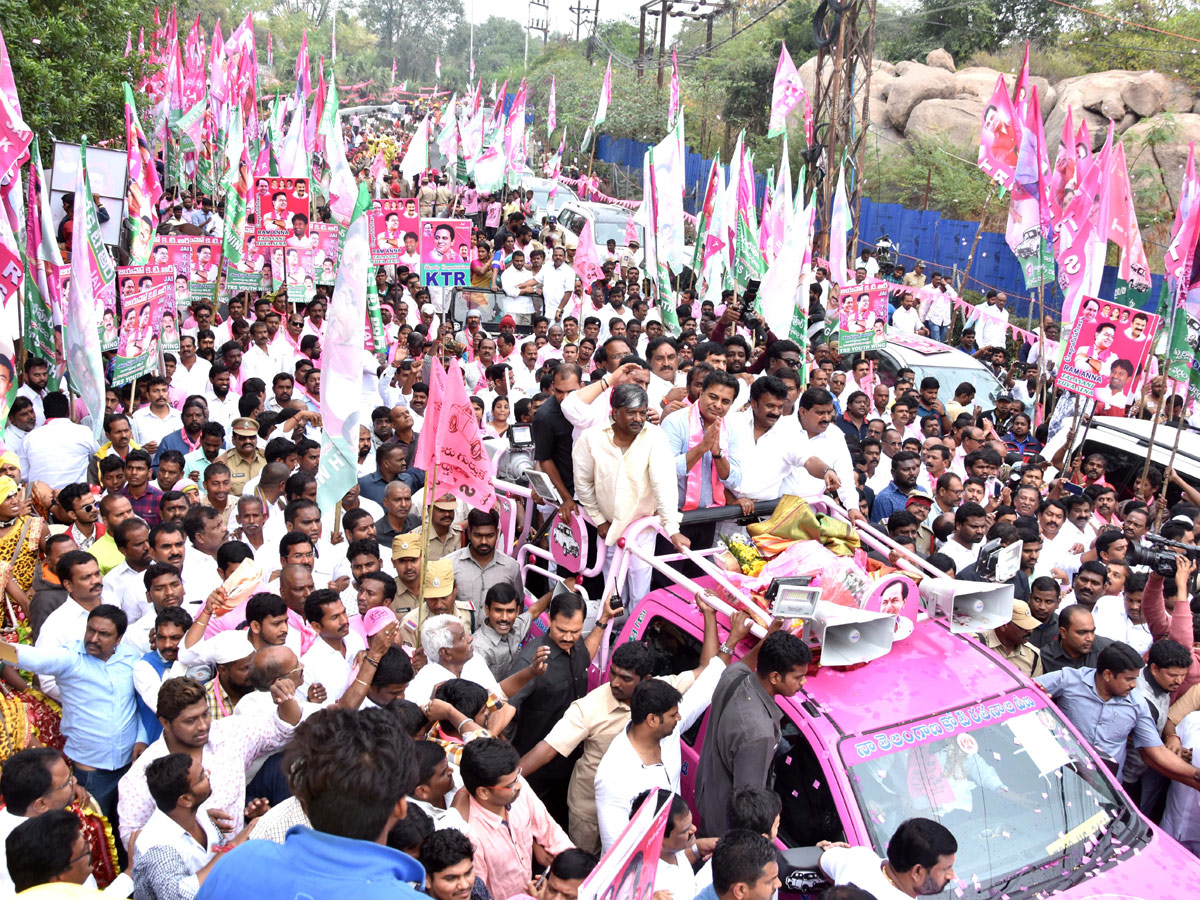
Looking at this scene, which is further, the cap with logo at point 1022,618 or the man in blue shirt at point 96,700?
the cap with logo at point 1022,618

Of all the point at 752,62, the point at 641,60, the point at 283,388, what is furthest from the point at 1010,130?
the point at 641,60

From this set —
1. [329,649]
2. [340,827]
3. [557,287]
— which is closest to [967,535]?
[329,649]

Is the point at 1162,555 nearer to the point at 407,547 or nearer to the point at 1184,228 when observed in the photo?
the point at 407,547

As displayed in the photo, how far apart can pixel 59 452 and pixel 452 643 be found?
13.1 feet

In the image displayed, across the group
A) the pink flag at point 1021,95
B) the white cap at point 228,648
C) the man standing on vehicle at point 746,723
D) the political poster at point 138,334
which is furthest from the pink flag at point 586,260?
the man standing on vehicle at point 746,723

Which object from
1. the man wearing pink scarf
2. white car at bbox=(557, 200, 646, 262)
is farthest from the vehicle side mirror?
white car at bbox=(557, 200, 646, 262)

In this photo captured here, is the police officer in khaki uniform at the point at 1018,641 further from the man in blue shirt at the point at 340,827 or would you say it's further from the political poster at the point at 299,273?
the political poster at the point at 299,273

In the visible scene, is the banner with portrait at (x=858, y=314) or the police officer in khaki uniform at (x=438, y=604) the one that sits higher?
the banner with portrait at (x=858, y=314)

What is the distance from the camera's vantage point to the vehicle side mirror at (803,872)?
395cm

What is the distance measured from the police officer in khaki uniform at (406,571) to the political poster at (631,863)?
3289mm

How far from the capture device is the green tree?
1370 centimetres

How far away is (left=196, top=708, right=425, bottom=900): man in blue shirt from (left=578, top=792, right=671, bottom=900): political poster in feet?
2.05

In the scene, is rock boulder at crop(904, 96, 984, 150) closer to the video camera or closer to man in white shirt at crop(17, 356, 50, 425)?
the video camera

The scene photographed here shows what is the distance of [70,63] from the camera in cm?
1455
